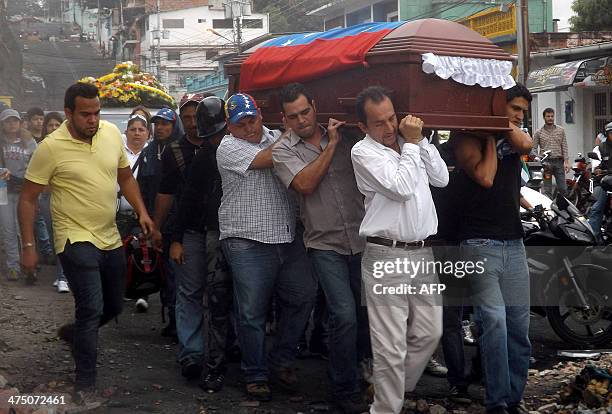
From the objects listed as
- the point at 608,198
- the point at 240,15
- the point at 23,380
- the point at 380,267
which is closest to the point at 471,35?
the point at 380,267

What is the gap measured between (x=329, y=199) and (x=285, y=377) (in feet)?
4.09

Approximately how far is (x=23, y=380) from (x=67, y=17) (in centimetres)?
975

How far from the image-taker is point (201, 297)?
636 centimetres

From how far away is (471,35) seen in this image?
17.2 feet

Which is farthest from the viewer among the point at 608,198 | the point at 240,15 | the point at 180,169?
the point at 240,15

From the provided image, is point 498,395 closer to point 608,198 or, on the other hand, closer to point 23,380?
point 23,380

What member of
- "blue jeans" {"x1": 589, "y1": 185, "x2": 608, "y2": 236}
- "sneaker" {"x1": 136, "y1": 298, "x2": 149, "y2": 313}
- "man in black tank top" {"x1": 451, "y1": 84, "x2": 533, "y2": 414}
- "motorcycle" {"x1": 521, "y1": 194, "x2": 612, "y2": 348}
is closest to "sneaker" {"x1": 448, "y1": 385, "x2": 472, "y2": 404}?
"man in black tank top" {"x1": 451, "y1": 84, "x2": 533, "y2": 414}

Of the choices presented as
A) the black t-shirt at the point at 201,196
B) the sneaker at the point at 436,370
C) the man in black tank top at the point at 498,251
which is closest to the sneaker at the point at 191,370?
the black t-shirt at the point at 201,196

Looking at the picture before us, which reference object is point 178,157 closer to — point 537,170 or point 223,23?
point 537,170

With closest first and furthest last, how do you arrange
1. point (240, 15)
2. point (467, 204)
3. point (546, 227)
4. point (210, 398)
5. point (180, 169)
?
point (467, 204), point (210, 398), point (180, 169), point (546, 227), point (240, 15)

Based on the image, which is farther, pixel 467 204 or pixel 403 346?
pixel 467 204

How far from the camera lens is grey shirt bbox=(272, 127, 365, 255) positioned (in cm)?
533

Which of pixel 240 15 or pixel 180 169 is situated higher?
pixel 240 15

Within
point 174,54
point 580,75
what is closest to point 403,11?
point 580,75
